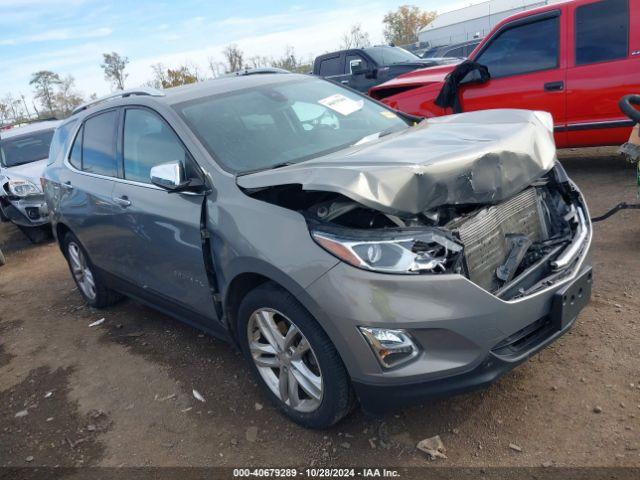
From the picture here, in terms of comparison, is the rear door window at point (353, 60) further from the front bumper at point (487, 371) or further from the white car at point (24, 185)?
the front bumper at point (487, 371)

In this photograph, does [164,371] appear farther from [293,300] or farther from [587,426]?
[587,426]

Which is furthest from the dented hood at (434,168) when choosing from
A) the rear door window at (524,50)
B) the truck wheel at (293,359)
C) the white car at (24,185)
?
the white car at (24,185)

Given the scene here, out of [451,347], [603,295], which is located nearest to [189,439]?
[451,347]

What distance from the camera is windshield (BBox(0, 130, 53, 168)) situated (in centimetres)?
936

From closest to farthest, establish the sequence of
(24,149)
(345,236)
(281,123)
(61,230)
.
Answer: (345,236)
(281,123)
(61,230)
(24,149)

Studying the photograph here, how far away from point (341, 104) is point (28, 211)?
632 cm

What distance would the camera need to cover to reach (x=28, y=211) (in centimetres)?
827

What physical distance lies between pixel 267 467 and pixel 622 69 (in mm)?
A: 5508

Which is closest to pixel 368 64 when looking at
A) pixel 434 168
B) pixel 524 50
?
pixel 524 50

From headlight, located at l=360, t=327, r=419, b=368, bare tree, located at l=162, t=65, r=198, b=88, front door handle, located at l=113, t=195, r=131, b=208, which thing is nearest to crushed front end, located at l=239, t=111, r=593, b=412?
headlight, located at l=360, t=327, r=419, b=368

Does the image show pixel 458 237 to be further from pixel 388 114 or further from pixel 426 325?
pixel 388 114

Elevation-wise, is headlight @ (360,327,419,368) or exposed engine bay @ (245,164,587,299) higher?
exposed engine bay @ (245,164,587,299)

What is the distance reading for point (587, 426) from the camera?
2555mm

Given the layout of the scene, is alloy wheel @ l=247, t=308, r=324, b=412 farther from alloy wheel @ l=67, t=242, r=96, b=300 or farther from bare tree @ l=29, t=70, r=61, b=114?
bare tree @ l=29, t=70, r=61, b=114
